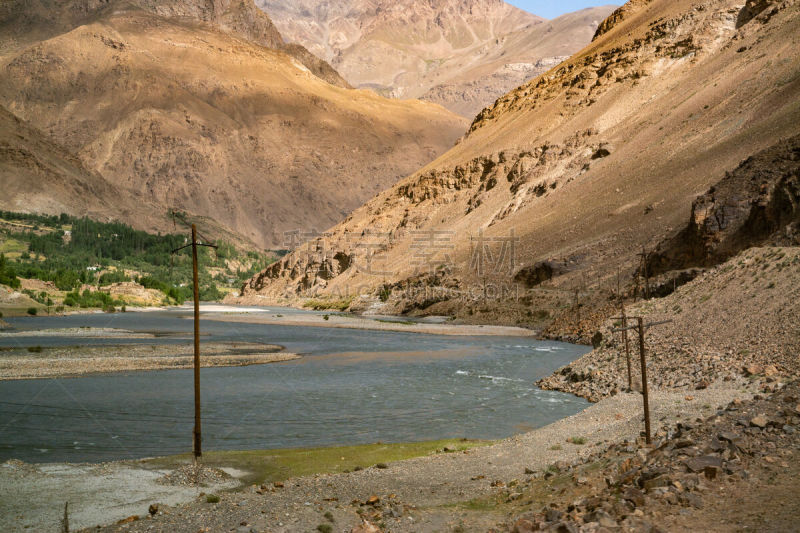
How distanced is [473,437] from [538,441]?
330cm

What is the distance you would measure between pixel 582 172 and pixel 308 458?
72038 mm

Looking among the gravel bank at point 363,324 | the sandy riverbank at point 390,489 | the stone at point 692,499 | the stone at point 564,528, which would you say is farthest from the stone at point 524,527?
the gravel bank at point 363,324

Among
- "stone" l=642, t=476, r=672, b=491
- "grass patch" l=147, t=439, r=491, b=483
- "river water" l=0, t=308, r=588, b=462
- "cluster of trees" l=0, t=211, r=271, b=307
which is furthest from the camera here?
"cluster of trees" l=0, t=211, r=271, b=307

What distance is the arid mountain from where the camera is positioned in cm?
6288

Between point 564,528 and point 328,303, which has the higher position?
point 328,303

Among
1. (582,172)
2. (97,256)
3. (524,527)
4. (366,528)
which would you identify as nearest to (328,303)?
(582,172)

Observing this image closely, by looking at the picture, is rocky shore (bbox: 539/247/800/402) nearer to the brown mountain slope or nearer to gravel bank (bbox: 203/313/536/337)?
gravel bank (bbox: 203/313/536/337)

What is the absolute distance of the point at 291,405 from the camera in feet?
88.1

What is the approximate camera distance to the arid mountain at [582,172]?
206 ft

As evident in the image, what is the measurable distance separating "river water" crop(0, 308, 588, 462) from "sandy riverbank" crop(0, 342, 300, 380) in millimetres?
2296

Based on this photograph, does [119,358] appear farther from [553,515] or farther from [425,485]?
[553,515]

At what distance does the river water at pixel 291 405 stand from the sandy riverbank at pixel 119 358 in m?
2.30

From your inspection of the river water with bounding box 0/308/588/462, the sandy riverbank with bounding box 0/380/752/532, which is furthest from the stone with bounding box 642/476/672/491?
the river water with bounding box 0/308/588/462

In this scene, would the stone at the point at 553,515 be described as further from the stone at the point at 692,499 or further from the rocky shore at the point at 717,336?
the rocky shore at the point at 717,336
